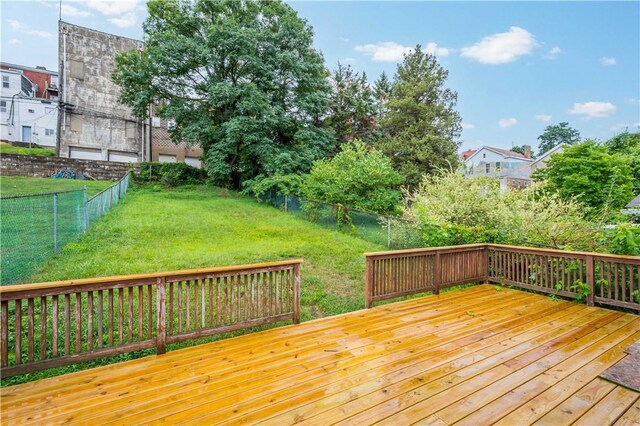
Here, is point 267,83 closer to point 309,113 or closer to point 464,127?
point 309,113

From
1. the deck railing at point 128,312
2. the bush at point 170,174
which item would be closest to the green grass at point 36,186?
the bush at point 170,174

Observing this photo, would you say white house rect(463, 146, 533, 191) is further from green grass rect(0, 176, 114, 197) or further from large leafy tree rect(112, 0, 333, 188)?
green grass rect(0, 176, 114, 197)

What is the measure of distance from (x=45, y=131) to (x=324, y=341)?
32953mm

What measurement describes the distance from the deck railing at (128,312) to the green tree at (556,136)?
6306cm

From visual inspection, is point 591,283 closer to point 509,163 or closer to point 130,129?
point 130,129

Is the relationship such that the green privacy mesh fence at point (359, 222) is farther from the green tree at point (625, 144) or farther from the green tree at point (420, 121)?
the green tree at point (625, 144)

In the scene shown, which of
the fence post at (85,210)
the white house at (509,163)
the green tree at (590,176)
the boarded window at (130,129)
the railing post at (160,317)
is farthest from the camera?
the white house at (509,163)

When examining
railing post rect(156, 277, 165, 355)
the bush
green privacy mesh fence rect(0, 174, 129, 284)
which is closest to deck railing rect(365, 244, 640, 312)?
railing post rect(156, 277, 165, 355)

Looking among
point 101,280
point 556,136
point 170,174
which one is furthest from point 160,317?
point 556,136

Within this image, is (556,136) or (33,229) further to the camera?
(556,136)

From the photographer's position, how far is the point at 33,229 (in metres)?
5.60

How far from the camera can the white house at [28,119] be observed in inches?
1000

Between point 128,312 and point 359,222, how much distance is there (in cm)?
741

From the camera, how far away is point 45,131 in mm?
26125
